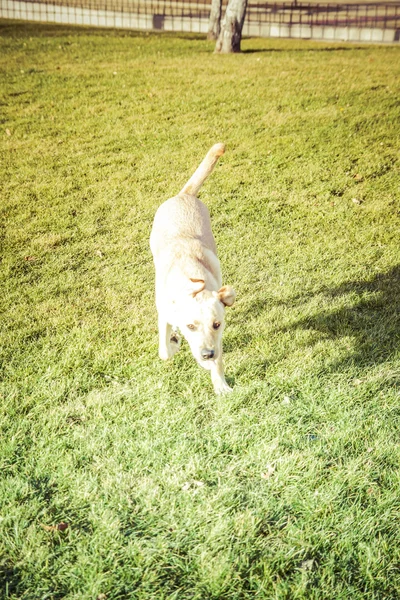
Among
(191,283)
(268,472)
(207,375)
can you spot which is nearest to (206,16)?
(207,375)

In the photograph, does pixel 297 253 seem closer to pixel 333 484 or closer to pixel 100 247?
pixel 100 247

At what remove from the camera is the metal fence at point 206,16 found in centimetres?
2111

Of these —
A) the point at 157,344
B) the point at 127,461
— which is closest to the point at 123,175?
the point at 157,344

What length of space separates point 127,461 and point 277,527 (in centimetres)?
113

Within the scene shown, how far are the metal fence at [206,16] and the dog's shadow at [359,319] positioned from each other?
1778cm

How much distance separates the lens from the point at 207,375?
4637 millimetres

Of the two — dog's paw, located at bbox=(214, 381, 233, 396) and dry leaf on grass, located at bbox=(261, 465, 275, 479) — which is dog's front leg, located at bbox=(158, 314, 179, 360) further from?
dry leaf on grass, located at bbox=(261, 465, 275, 479)

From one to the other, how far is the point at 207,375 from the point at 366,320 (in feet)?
6.20

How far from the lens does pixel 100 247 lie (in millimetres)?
6945

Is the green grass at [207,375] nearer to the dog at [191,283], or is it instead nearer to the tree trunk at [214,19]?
the dog at [191,283]

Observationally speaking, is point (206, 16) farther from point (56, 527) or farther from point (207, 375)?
point (56, 527)

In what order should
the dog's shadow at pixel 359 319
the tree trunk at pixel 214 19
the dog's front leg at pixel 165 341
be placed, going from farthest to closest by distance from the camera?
1. the tree trunk at pixel 214 19
2. the dog's shadow at pixel 359 319
3. the dog's front leg at pixel 165 341

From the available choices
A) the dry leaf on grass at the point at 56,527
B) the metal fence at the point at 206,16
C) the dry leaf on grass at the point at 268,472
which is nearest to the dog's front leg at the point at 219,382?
the dry leaf on grass at the point at 268,472

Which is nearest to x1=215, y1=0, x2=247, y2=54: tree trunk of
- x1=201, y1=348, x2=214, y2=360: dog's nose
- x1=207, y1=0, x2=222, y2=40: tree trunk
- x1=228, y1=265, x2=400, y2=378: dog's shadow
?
x1=207, y1=0, x2=222, y2=40: tree trunk
